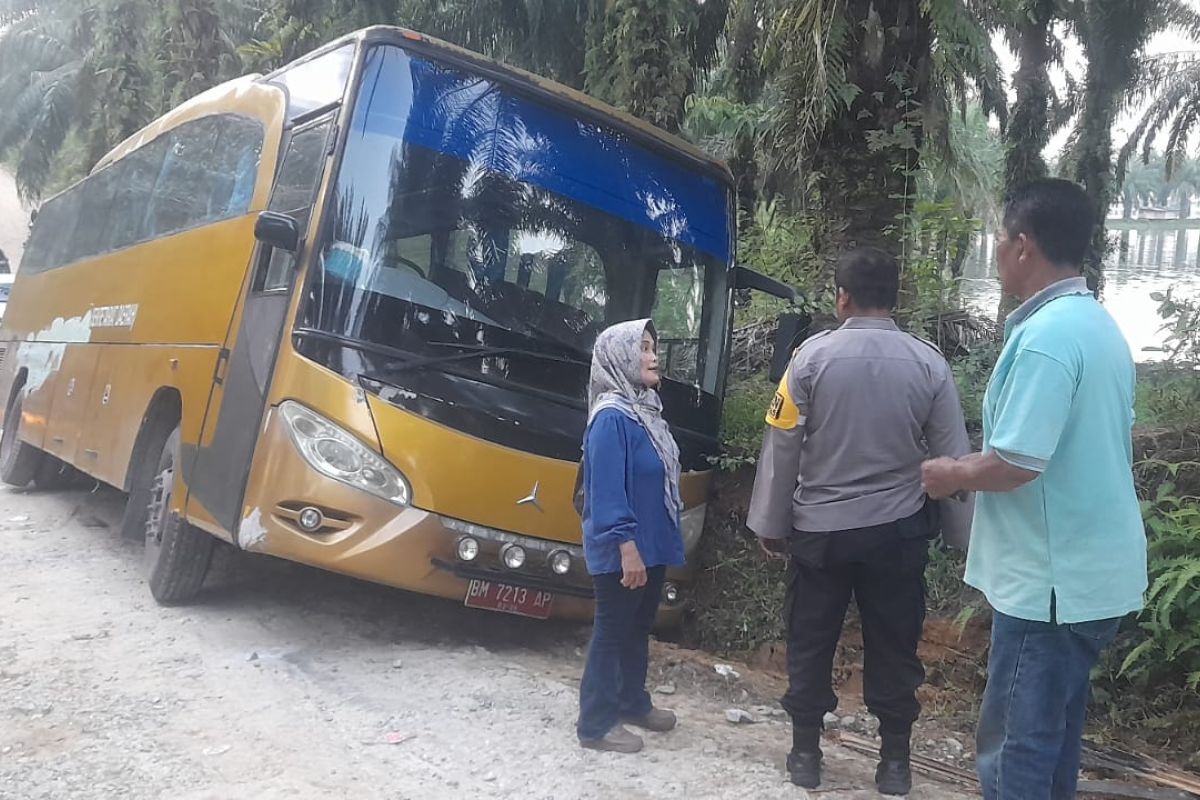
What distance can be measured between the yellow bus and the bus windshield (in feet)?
0.03

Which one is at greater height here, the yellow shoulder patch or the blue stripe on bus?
the blue stripe on bus

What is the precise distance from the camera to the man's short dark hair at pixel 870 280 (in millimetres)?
3576

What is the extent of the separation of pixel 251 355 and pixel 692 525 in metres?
2.38

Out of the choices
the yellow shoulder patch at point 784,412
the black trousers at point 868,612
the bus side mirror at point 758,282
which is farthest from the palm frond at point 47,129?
the black trousers at point 868,612

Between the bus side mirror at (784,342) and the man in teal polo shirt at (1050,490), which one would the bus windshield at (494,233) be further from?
the man in teal polo shirt at (1050,490)

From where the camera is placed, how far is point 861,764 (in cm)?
397

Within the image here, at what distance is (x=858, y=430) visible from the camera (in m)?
3.46

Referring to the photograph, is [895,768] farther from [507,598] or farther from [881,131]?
[881,131]

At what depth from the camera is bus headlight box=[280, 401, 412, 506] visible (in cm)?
453

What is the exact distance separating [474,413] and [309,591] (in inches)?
81.6

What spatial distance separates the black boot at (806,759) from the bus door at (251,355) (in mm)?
2713

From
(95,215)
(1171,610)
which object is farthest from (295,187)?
(95,215)

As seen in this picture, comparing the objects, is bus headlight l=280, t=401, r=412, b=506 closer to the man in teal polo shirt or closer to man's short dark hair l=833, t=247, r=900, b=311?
man's short dark hair l=833, t=247, r=900, b=311

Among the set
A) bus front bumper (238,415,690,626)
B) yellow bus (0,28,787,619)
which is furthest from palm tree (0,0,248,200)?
bus front bumper (238,415,690,626)
